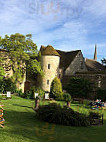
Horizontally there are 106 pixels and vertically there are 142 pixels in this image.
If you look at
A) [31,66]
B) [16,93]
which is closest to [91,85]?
[31,66]

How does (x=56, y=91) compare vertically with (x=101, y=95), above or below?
above

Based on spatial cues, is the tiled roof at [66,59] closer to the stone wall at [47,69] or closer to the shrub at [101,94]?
the stone wall at [47,69]

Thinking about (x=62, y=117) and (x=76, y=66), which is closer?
(x=62, y=117)

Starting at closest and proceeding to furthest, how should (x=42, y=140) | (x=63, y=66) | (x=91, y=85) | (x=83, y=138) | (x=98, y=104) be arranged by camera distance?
(x=42, y=140)
(x=83, y=138)
(x=98, y=104)
(x=91, y=85)
(x=63, y=66)

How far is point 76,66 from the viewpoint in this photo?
36.0 m

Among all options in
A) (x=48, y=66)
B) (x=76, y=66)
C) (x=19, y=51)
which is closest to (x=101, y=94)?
(x=76, y=66)

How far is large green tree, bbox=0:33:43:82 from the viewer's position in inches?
1024

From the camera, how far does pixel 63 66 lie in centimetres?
3478

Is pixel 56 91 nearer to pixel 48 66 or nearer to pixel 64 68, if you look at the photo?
pixel 48 66

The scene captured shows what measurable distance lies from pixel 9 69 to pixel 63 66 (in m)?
12.0

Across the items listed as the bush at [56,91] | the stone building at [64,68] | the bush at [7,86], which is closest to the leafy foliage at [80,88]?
the stone building at [64,68]

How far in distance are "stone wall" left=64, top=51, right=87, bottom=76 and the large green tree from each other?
25.8 ft

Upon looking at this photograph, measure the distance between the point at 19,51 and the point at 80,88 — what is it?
12.0m

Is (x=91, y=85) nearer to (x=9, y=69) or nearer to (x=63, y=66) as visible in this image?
(x=63, y=66)
